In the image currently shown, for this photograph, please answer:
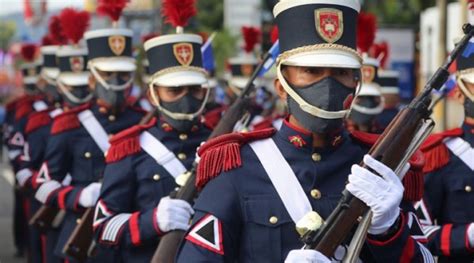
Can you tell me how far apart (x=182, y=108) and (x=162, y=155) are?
0.32 meters

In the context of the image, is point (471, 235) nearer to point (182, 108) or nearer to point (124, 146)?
point (182, 108)

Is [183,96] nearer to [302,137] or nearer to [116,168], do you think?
[116,168]

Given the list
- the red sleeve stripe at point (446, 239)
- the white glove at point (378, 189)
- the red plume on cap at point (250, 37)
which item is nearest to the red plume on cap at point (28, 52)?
the red plume on cap at point (250, 37)

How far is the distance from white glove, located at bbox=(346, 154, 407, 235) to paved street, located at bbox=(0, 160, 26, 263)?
892cm

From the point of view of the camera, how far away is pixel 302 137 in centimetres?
400

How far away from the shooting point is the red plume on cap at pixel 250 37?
11.5m

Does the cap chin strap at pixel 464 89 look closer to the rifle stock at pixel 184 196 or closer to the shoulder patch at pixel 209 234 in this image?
the rifle stock at pixel 184 196

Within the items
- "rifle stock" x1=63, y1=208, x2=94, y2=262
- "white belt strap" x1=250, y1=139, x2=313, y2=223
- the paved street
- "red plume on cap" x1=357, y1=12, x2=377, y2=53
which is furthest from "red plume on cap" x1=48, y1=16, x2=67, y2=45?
"white belt strap" x1=250, y1=139, x2=313, y2=223

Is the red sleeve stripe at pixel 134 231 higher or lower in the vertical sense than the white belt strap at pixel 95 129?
higher

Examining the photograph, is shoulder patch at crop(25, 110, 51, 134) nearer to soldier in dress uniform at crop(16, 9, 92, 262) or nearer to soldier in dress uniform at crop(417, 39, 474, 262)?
soldier in dress uniform at crop(16, 9, 92, 262)

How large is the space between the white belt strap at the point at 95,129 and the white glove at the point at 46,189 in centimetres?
44

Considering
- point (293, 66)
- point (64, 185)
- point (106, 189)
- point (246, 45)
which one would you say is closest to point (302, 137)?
point (293, 66)

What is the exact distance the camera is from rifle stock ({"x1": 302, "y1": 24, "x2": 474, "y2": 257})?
3.65 metres

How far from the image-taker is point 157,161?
598 cm
